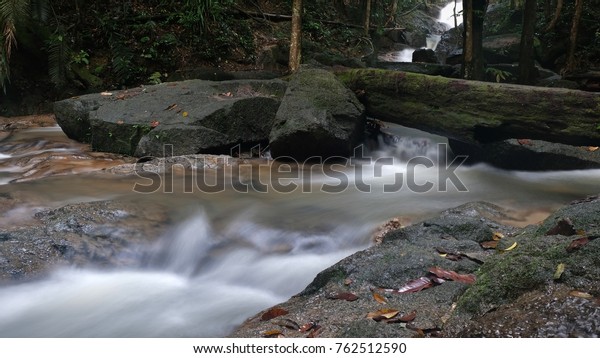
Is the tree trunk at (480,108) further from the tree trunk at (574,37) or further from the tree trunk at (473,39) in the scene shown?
the tree trunk at (574,37)

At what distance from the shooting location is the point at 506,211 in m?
4.94

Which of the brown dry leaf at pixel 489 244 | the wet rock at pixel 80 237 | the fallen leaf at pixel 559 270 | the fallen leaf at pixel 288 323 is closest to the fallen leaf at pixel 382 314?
the fallen leaf at pixel 288 323

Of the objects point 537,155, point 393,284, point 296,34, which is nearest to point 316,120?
point 537,155

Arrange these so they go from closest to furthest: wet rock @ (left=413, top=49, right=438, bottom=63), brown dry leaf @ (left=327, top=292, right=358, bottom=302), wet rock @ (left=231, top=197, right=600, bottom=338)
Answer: wet rock @ (left=231, top=197, right=600, bottom=338) → brown dry leaf @ (left=327, top=292, right=358, bottom=302) → wet rock @ (left=413, top=49, right=438, bottom=63)

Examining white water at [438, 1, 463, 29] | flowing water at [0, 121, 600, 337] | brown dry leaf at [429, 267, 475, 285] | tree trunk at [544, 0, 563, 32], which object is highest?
white water at [438, 1, 463, 29]

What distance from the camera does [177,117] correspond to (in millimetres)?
7516

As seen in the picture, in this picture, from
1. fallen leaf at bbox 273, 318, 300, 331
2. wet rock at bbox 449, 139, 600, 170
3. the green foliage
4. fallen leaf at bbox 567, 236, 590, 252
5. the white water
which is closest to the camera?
fallen leaf at bbox 567, 236, 590, 252

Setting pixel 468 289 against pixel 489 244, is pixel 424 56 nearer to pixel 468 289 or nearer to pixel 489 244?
pixel 489 244

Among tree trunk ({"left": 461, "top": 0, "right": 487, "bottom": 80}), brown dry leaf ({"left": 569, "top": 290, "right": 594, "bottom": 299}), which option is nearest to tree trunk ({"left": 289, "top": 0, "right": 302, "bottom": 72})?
tree trunk ({"left": 461, "top": 0, "right": 487, "bottom": 80})

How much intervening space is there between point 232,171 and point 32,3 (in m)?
6.62

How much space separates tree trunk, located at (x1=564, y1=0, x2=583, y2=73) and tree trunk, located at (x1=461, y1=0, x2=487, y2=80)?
558 cm

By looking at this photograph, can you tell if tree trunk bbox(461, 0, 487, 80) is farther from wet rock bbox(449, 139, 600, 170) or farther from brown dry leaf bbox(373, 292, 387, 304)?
brown dry leaf bbox(373, 292, 387, 304)

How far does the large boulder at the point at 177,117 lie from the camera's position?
7164mm

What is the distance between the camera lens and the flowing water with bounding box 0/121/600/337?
3.40m
